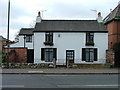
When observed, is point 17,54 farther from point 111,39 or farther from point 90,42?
point 111,39

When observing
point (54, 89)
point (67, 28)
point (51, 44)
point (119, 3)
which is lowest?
point (54, 89)

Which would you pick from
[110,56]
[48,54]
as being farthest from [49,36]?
[110,56]

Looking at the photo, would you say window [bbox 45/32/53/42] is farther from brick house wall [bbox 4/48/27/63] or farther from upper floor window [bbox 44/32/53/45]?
brick house wall [bbox 4/48/27/63]

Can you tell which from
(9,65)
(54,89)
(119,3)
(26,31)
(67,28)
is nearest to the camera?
(54,89)

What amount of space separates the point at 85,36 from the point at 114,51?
4511mm

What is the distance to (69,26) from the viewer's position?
3775 cm

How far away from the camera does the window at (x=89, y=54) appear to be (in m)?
36.2

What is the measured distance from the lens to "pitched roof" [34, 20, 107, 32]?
120 feet

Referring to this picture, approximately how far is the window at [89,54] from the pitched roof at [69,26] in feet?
9.10

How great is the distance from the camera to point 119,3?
42406 mm

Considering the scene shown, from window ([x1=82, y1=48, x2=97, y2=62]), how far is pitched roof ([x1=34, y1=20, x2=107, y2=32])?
277cm

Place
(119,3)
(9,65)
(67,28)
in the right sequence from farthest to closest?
(119,3)
(67,28)
(9,65)

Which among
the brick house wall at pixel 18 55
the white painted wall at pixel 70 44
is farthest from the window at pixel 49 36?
the brick house wall at pixel 18 55

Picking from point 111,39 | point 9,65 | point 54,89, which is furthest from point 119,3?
point 54,89
